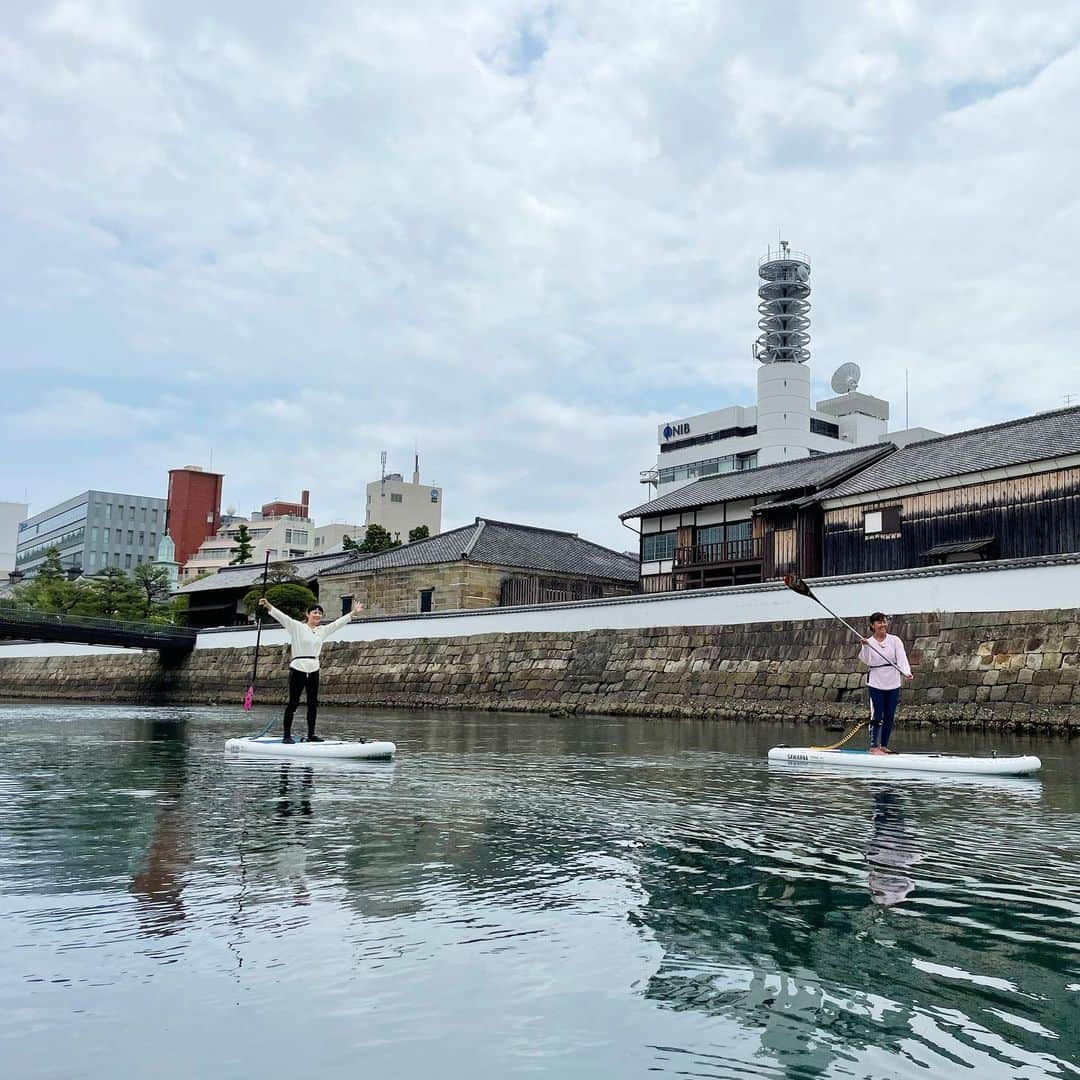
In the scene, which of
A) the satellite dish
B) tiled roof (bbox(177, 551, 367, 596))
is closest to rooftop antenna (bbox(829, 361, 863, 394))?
the satellite dish

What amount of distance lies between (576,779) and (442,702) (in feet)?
73.3

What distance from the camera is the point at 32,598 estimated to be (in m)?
72.8

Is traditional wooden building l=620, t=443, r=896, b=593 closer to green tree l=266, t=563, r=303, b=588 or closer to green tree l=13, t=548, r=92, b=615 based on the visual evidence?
green tree l=266, t=563, r=303, b=588

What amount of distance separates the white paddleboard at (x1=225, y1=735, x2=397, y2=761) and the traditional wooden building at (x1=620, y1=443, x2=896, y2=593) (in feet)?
75.5

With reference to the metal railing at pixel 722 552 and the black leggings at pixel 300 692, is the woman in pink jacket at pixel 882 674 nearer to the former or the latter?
the black leggings at pixel 300 692

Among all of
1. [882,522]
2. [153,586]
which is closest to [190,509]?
[153,586]

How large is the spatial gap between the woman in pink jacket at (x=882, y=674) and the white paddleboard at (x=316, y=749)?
586 cm

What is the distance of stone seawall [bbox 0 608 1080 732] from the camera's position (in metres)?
20.3

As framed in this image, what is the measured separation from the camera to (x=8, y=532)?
131250 millimetres

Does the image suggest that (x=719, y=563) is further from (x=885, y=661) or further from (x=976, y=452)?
(x=885, y=661)

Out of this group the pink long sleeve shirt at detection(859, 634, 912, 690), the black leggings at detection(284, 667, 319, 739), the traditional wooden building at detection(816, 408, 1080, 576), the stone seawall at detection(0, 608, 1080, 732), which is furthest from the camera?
the traditional wooden building at detection(816, 408, 1080, 576)

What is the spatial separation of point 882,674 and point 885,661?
185 millimetres

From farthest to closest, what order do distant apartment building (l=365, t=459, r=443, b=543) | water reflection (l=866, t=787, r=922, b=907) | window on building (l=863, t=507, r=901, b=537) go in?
distant apartment building (l=365, t=459, r=443, b=543), window on building (l=863, t=507, r=901, b=537), water reflection (l=866, t=787, r=922, b=907)

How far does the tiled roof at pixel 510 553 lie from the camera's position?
45.7 m
